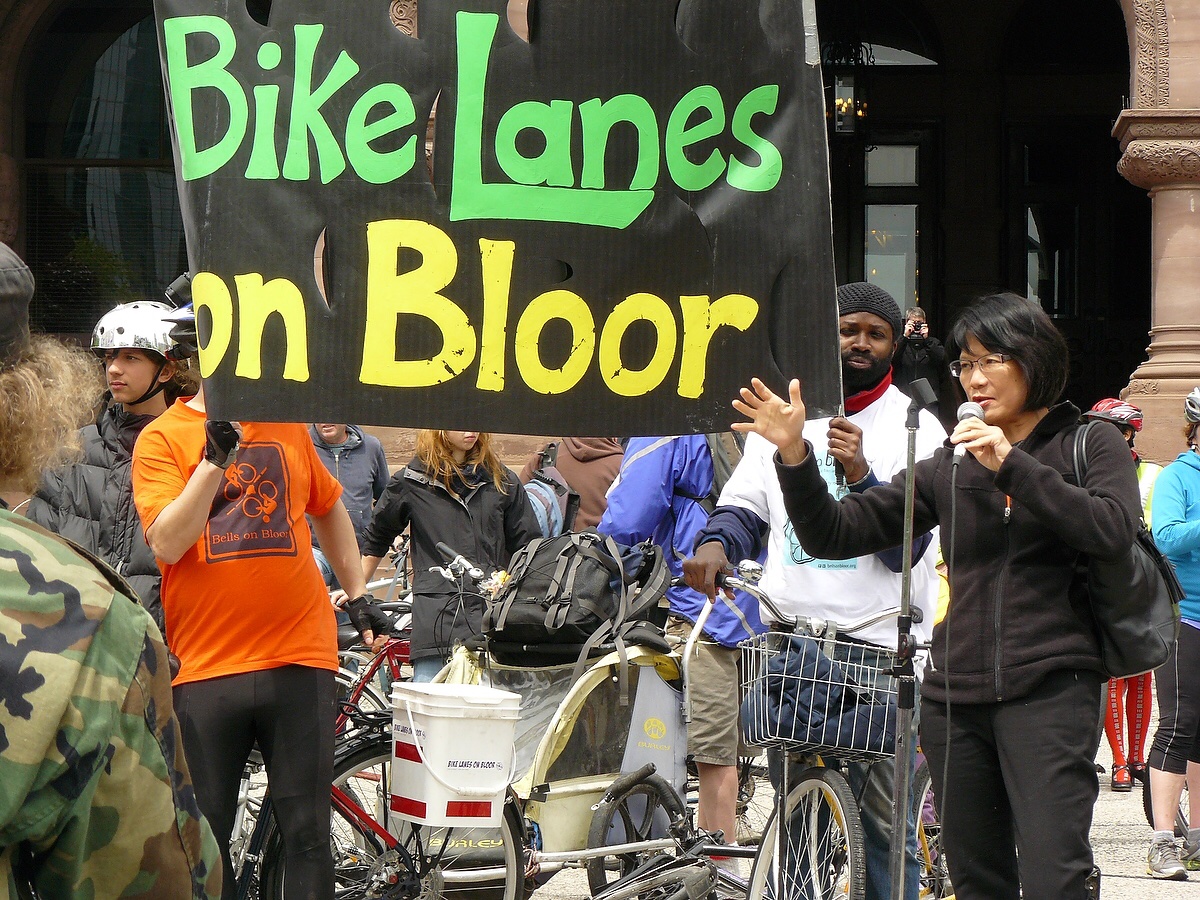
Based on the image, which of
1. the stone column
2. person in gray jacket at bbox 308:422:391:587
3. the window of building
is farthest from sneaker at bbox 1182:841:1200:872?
the window of building

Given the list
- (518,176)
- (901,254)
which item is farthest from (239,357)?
(901,254)

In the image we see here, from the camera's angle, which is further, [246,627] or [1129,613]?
[246,627]

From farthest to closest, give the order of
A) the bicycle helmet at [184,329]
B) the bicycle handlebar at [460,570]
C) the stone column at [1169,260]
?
the stone column at [1169,260] < the bicycle handlebar at [460,570] < the bicycle helmet at [184,329]

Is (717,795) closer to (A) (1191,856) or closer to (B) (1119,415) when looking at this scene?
(A) (1191,856)

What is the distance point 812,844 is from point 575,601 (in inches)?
44.7

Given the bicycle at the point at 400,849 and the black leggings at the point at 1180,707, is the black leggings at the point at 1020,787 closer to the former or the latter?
the bicycle at the point at 400,849

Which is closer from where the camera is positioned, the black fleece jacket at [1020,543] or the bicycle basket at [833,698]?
the black fleece jacket at [1020,543]

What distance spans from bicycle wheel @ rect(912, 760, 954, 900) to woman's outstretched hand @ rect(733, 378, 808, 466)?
6.91 feet

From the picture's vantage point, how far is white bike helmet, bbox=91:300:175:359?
15.6 feet

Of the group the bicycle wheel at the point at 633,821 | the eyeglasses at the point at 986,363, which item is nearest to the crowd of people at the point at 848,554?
the eyeglasses at the point at 986,363

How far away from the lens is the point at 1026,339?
12.5ft

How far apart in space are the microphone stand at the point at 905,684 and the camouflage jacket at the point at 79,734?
220 cm

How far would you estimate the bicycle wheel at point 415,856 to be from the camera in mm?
4996

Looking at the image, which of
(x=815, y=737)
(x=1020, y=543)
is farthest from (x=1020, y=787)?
(x=815, y=737)
